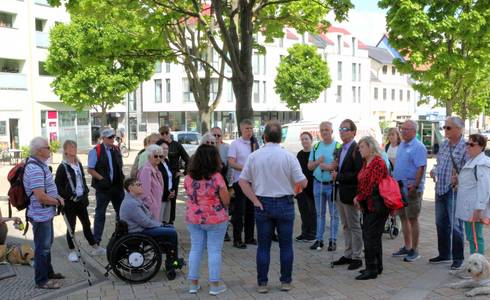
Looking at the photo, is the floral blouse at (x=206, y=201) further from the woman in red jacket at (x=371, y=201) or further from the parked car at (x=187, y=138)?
the parked car at (x=187, y=138)

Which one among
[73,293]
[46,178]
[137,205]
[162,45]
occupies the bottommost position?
[73,293]

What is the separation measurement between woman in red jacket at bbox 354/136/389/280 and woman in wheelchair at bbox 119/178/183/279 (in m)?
2.20

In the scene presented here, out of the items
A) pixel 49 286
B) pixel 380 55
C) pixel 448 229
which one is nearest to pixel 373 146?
pixel 448 229

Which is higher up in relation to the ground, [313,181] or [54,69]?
[54,69]

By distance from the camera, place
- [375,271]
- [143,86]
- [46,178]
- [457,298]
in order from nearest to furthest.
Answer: [457,298] < [46,178] < [375,271] < [143,86]

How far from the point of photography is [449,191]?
618 cm

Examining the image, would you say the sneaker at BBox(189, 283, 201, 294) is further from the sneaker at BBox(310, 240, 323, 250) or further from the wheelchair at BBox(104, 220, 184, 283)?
the sneaker at BBox(310, 240, 323, 250)

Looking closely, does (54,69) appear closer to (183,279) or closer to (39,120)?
(39,120)

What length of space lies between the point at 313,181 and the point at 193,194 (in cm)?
290

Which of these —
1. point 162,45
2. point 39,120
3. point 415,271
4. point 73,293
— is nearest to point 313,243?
point 415,271

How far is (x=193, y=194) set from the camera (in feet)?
17.4

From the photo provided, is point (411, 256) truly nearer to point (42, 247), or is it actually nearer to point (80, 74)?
point (42, 247)

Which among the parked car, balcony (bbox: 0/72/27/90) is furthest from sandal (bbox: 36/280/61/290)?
balcony (bbox: 0/72/27/90)

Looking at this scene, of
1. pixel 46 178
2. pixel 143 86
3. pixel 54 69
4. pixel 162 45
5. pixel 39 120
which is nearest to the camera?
pixel 46 178
